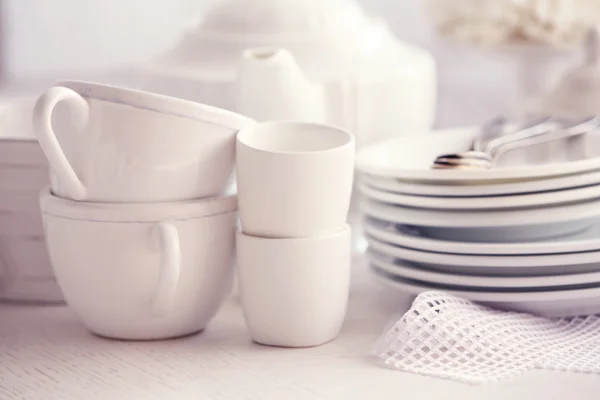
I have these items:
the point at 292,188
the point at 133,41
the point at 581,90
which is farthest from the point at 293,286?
the point at 133,41

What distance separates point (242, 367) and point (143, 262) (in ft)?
0.31

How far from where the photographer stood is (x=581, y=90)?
2.90 ft

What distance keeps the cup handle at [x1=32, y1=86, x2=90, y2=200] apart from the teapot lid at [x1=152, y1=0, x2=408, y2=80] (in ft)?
0.78

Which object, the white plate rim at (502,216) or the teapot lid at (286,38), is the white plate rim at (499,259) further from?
the teapot lid at (286,38)

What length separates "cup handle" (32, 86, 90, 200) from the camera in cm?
59

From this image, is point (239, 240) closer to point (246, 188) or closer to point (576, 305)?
point (246, 188)

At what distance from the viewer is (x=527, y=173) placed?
0.65m

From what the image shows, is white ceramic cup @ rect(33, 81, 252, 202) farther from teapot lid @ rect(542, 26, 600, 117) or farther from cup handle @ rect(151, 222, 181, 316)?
teapot lid @ rect(542, 26, 600, 117)

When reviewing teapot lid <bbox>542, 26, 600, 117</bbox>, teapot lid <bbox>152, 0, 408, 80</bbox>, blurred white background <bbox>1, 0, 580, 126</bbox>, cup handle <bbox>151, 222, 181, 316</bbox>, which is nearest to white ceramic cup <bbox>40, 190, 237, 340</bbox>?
cup handle <bbox>151, 222, 181, 316</bbox>

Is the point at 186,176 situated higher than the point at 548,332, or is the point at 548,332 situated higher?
the point at 186,176

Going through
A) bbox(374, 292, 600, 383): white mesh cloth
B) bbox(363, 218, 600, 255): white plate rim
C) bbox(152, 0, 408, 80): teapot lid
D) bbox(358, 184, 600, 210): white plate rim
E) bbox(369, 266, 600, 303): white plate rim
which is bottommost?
bbox(374, 292, 600, 383): white mesh cloth

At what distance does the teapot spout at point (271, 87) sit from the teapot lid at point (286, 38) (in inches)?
3.1

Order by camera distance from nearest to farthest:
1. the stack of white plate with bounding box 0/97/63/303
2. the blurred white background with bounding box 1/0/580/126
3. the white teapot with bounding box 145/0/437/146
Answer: the stack of white plate with bounding box 0/97/63/303 → the white teapot with bounding box 145/0/437/146 → the blurred white background with bounding box 1/0/580/126

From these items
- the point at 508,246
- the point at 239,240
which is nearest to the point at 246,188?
the point at 239,240
